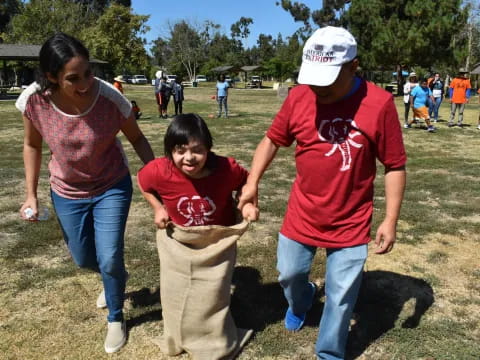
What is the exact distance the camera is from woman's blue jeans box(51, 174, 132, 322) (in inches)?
99.5

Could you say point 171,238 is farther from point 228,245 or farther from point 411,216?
point 411,216

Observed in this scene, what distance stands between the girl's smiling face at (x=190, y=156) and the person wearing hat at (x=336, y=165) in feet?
0.99

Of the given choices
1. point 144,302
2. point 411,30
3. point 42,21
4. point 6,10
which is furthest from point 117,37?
point 144,302

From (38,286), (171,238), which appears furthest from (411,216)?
(38,286)

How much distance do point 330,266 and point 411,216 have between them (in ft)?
10.3

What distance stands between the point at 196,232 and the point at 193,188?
0.24 m

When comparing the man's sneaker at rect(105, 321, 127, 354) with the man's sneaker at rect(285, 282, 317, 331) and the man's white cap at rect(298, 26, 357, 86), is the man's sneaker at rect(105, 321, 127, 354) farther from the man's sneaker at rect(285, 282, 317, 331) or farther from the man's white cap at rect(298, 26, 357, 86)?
the man's white cap at rect(298, 26, 357, 86)

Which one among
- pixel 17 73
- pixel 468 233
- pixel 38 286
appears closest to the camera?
pixel 38 286

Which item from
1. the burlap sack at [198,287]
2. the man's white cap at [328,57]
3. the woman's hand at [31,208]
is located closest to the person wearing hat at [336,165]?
the man's white cap at [328,57]

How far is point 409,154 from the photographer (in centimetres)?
895

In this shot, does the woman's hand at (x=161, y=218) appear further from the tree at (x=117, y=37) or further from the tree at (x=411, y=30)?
the tree at (x=117, y=37)

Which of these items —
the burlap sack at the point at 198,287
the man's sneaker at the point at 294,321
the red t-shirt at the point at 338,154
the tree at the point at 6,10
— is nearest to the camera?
the red t-shirt at the point at 338,154

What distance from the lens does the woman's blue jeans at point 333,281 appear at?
2.22 meters

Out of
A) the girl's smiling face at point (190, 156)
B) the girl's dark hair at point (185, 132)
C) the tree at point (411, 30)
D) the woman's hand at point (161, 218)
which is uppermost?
the tree at point (411, 30)
